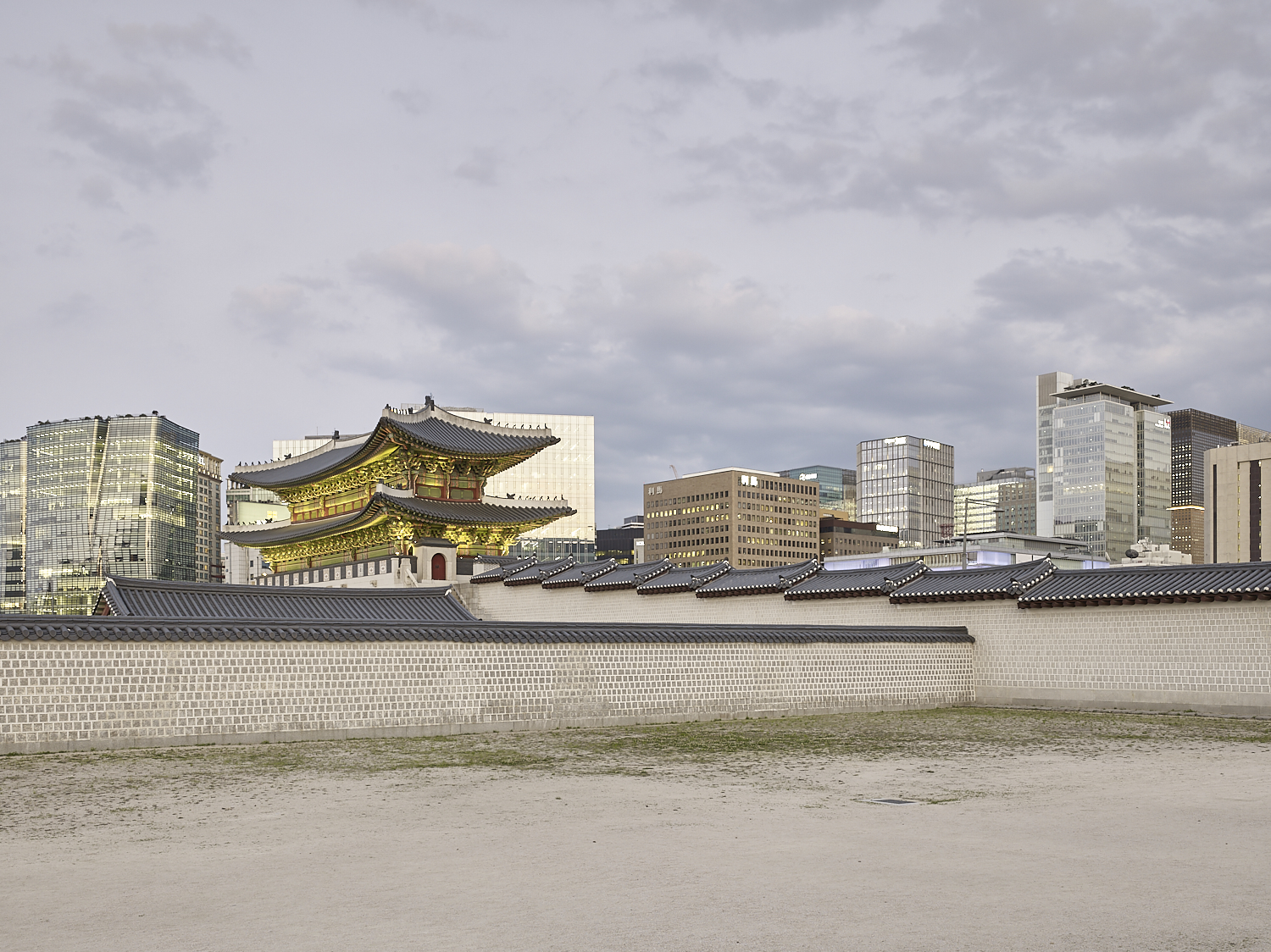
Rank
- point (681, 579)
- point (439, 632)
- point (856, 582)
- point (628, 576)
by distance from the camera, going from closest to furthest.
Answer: point (439, 632) → point (856, 582) → point (681, 579) → point (628, 576)

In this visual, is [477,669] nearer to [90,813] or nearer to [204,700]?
[204,700]

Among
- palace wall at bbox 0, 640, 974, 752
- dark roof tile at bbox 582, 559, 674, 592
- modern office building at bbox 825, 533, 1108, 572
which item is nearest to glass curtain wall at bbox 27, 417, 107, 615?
modern office building at bbox 825, 533, 1108, 572

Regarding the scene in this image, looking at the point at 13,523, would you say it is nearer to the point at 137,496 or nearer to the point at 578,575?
the point at 137,496

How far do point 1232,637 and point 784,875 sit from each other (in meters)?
19.5

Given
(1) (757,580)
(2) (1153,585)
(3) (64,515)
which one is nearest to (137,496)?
(3) (64,515)

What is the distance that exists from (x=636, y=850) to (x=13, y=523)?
202m

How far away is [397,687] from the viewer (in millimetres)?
19141

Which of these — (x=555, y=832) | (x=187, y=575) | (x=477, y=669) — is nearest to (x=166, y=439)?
(x=187, y=575)

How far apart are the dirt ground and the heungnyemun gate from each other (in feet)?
114

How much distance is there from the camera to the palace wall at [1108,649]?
22.9 metres

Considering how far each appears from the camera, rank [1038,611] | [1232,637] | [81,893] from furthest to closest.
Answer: [1038,611] → [1232,637] → [81,893]

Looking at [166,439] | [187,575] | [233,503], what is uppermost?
[166,439]

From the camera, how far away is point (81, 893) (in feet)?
23.7

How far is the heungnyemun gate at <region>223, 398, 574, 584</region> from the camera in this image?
50656 mm
